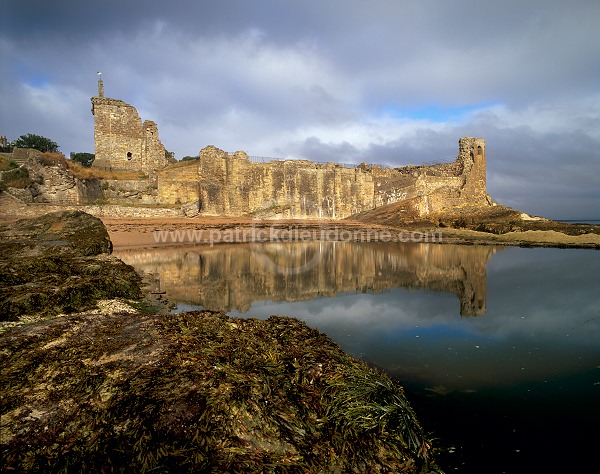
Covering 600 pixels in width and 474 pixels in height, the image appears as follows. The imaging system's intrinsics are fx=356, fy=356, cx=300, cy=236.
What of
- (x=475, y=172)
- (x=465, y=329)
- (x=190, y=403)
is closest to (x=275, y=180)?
(x=475, y=172)

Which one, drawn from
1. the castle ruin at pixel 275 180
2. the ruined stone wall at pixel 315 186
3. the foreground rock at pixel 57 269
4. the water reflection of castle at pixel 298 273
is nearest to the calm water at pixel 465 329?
the water reflection of castle at pixel 298 273

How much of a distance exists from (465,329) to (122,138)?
112ft

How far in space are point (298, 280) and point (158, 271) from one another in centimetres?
429

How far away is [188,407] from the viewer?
7.50 ft

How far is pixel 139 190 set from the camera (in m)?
28.8

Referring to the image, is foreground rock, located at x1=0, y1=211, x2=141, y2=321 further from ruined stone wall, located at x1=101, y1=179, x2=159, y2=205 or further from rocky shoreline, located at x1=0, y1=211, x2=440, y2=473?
ruined stone wall, located at x1=101, y1=179, x2=159, y2=205

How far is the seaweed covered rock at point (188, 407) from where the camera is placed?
6.36ft

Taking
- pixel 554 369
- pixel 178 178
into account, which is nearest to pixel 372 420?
pixel 554 369

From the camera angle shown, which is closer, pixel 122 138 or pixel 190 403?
pixel 190 403

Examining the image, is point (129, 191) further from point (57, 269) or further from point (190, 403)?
point (190, 403)

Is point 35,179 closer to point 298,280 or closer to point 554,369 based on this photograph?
point 298,280

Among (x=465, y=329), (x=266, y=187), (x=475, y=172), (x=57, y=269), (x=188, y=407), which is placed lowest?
(x=465, y=329)

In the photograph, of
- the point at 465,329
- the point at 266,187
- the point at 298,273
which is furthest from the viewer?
the point at 266,187

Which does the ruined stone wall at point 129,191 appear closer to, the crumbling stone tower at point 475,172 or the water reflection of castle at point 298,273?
the water reflection of castle at point 298,273
